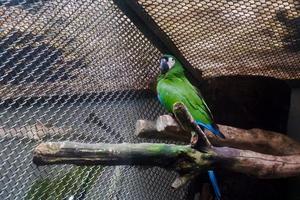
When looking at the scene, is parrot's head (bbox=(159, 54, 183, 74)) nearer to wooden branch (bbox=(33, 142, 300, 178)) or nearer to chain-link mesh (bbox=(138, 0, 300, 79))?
chain-link mesh (bbox=(138, 0, 300, 79))

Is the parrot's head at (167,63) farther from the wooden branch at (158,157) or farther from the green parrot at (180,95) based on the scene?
the wooden branch at (158,157)

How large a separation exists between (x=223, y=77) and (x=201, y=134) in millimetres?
1067

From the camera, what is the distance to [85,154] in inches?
41.8

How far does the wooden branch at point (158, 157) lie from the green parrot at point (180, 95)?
31cm

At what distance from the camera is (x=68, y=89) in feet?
5.09

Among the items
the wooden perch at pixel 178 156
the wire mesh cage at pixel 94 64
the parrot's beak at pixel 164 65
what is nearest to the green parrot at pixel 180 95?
the parrot's beak at pixel 164 65

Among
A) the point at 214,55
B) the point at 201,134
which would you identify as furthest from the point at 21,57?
the point at 214,55

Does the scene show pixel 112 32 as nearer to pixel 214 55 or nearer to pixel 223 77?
pixel 214 55

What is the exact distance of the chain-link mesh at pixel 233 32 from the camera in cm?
152

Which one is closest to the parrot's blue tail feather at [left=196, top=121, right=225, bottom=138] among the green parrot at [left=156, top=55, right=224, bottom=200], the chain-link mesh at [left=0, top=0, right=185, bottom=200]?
the green parrot at [left=156, top=55, right=224, bottom=200]

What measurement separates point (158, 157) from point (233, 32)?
85cm

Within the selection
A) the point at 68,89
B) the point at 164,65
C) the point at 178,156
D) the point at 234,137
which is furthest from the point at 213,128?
the point at 68,89

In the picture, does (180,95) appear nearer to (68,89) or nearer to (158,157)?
(68,89)

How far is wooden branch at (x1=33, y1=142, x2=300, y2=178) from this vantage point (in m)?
1.05
